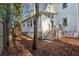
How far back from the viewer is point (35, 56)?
1.75 m

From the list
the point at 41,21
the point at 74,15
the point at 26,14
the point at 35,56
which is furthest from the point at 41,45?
the point at 74,15

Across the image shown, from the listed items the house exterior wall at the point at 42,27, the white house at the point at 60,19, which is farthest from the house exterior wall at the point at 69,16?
the house exterior wall at the point at 42,27

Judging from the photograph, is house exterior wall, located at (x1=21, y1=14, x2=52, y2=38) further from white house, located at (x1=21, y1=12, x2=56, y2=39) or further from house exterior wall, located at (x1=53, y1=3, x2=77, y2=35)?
house exterior wall, located at (x1=53, y1=3, x2=77, y2=35)

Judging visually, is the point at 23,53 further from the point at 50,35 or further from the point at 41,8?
the point at 41,8

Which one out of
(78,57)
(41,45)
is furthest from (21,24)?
(78,57)

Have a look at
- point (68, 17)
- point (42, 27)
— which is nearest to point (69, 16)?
point (68, 17)

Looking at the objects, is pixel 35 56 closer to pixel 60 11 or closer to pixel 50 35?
pixel 50 35

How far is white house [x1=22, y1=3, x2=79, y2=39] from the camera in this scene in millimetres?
1700

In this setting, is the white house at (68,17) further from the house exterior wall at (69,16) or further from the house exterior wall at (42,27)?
the house exterior wall at (42,27)

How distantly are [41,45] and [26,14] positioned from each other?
384mm

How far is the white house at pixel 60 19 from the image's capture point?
170cm

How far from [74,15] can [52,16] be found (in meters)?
0.24

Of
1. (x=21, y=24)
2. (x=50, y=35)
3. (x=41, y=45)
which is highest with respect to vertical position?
(x=21, y=24)

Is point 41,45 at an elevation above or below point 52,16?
below
